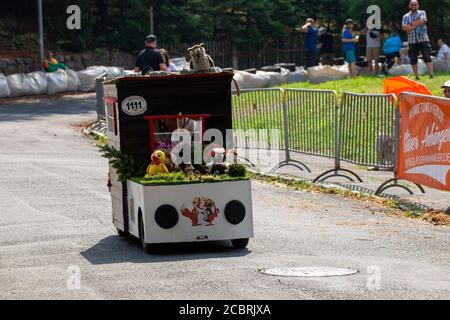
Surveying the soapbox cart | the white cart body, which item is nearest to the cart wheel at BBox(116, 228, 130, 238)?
the soapbox cart

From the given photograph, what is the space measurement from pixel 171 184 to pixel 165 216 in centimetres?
34

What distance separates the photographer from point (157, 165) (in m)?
12.6

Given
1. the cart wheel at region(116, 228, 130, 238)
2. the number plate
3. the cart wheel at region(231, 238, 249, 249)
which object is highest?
the number plate

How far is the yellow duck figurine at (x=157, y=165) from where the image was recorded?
496 inches

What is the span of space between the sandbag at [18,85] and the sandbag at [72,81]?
7.96 feet

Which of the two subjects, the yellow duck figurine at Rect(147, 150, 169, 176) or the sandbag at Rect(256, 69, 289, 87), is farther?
the sandbag at Rect(256, 69, 289, 87)

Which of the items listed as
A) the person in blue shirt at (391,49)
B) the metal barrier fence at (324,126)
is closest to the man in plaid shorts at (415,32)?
the person in blue shirt at (391,49)

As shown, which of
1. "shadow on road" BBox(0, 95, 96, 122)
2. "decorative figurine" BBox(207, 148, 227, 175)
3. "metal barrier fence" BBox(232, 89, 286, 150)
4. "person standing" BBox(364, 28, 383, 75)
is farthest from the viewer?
"shadow on road" BBox(0, 95, 96, 122)

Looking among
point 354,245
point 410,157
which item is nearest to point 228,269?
point 354,245

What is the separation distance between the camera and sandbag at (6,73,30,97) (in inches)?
1621

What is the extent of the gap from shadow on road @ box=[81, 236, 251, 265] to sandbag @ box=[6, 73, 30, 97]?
93.8 ft

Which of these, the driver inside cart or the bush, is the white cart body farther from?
the driver inside cart

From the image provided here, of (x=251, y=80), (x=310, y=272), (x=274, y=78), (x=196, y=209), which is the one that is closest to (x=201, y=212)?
(x=196, y=209)

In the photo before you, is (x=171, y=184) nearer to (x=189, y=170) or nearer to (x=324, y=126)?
(x=189, y=170)
